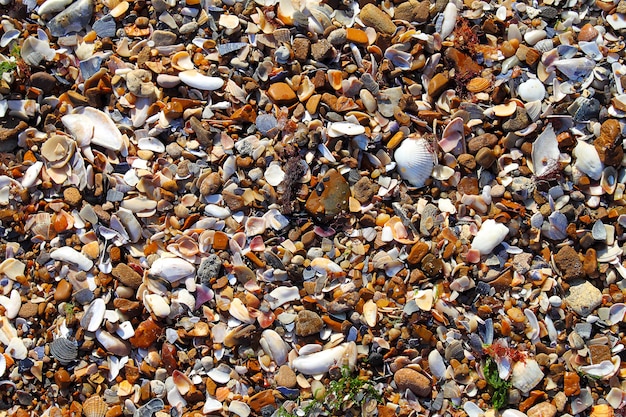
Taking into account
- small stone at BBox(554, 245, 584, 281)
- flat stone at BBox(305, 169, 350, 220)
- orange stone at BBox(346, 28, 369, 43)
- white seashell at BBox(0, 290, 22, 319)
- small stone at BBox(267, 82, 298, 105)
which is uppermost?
orange stone at BBox(346, 28, 369, 43)

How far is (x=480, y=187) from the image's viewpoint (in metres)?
2.77

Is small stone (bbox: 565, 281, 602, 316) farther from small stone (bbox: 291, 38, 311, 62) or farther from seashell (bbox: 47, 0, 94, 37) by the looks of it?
seashell (bbox: 47, 0, 94, 37)

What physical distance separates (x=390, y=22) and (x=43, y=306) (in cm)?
208

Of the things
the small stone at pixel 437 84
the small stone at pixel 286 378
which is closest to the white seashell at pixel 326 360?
the small stone at pixel 286 378

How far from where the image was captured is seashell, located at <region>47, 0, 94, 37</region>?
3.01 m

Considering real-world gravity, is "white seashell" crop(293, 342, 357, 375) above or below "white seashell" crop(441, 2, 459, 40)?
below

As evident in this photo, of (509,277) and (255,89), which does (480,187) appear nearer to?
(509,277)

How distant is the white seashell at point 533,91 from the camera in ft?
9.09

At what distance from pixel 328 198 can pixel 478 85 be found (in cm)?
88

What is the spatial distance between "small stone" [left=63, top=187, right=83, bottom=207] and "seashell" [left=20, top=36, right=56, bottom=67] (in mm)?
670

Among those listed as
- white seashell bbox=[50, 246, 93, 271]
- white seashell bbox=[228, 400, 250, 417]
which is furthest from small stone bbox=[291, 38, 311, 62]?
white seashell bbox=[228, 400, 250, 417]

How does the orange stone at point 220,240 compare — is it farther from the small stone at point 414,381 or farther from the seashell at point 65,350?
the small stone at point 414,381

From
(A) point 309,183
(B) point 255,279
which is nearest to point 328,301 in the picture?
(B) point 255,279

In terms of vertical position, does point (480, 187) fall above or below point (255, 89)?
below
